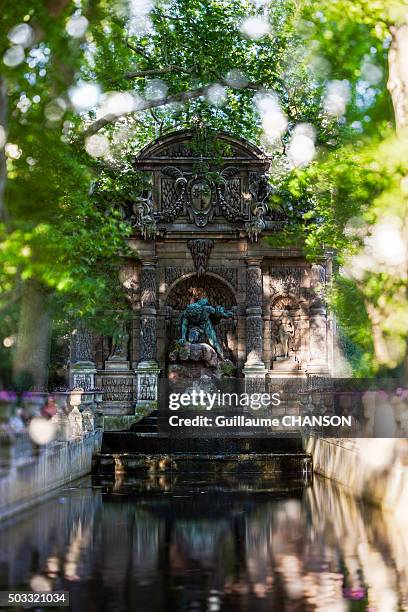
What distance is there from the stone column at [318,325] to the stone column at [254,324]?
1.60 m

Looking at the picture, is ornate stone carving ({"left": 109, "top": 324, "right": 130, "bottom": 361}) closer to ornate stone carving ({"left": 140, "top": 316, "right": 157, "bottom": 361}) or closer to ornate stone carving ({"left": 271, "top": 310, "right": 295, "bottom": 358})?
ornate stone carving ({"left": 140, "top": 316, "right": 157, "bottom": 361})

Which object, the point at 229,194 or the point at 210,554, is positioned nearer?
the point at 210,554

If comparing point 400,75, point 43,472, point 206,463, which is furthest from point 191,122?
point 43,472

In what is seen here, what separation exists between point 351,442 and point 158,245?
595 inches

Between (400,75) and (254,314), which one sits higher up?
(400,75)

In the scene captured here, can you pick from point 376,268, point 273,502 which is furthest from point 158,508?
point 376,268

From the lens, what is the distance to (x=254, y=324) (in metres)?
31.8

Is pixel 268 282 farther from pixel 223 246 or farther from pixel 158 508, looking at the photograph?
pixel 158 508

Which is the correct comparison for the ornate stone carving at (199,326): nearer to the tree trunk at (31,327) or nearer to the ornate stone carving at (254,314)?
the ornate stone carving at (254,314)

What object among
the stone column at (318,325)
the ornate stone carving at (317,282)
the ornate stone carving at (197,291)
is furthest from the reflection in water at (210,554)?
the ornate stone carving at (197,291)

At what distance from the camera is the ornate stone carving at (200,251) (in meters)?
32.2

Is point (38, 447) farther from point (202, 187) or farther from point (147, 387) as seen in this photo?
point (202, 187)

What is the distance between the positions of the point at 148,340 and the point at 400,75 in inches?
669

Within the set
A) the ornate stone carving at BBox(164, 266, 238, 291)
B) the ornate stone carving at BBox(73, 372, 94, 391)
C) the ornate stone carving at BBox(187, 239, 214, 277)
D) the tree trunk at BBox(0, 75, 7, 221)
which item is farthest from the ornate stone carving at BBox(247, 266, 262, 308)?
the tree trunk at BBox(0, 75, 7, 221)
